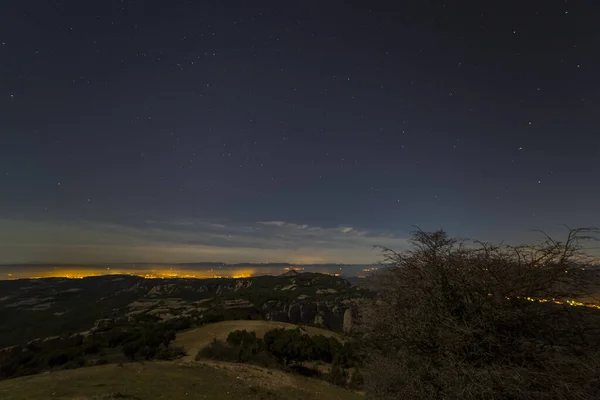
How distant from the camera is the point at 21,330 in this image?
64438 mm

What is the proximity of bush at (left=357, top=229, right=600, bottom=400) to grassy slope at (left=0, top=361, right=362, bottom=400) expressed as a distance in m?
10.4

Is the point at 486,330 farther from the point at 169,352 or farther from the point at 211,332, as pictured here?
the point at 211,332

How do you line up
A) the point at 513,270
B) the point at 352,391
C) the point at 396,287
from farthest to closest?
the point at 352,391 < the point at 396,287 < the point at 513,270

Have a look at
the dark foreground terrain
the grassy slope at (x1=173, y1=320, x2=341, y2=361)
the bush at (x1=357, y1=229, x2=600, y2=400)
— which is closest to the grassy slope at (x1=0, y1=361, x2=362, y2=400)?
the dark foreground terrain

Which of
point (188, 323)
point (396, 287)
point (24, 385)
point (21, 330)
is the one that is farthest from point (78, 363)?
point (21, 330)

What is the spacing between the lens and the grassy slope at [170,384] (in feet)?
44.8

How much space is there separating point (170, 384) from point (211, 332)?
55.7ft

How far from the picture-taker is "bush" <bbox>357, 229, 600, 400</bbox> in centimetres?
632

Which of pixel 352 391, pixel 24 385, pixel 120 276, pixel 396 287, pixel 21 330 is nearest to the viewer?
pixel 396 287

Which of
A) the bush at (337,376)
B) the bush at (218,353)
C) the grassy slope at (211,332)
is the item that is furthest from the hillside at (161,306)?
the bush at (218,353)

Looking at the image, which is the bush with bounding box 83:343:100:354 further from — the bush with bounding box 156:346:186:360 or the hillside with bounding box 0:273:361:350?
the hillside with bounding box 0:273:361:350

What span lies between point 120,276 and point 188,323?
529ft

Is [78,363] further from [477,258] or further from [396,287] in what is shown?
[477,258]

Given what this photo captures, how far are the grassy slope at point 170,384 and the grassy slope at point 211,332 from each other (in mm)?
5150
